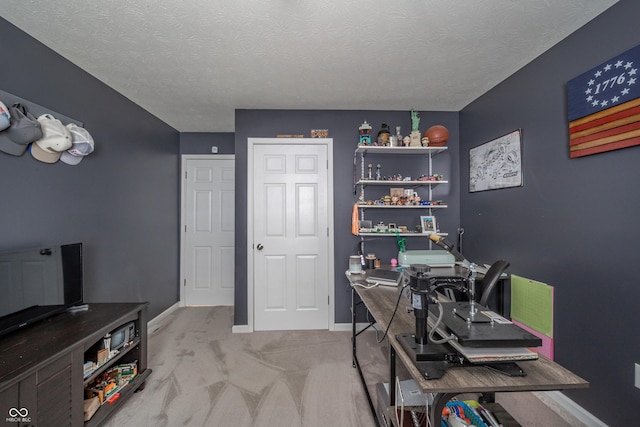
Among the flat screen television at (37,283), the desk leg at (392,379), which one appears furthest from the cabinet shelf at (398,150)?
the flat screen television at (37,283)

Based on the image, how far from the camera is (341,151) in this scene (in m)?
2.89

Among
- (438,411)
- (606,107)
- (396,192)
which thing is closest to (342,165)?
(396,192)

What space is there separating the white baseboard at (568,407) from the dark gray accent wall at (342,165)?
1593mm

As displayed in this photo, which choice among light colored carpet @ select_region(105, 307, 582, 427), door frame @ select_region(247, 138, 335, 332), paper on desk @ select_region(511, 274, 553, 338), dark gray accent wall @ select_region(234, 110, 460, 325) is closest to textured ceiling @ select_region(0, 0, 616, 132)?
dark gray accent wall @ select_region(234, 110, 460, 325)

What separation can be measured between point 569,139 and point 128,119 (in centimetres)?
392

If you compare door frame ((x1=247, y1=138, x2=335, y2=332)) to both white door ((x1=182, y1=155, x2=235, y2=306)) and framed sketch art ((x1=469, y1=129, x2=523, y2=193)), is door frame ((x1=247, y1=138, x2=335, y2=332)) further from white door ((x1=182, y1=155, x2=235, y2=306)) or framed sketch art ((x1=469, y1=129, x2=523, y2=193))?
framed sketch art ((x1=469, y1=129, x2=523, y2=193))

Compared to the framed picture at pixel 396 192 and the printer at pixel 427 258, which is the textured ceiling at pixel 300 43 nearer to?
the framed picture at pixel 396 192

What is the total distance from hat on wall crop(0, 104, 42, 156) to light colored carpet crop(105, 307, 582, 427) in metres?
1.88

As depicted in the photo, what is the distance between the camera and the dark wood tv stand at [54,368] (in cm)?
111

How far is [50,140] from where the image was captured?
167cm

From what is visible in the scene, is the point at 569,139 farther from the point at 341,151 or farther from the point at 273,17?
the point at 273,17

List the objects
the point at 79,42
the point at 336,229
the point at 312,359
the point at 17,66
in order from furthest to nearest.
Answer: the point at 336,229, the point at 312,359, the point at 79,42, the point at 17,66

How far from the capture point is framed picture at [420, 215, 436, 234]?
275cm

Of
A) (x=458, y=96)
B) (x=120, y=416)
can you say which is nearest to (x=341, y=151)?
(x=458, y=96)
